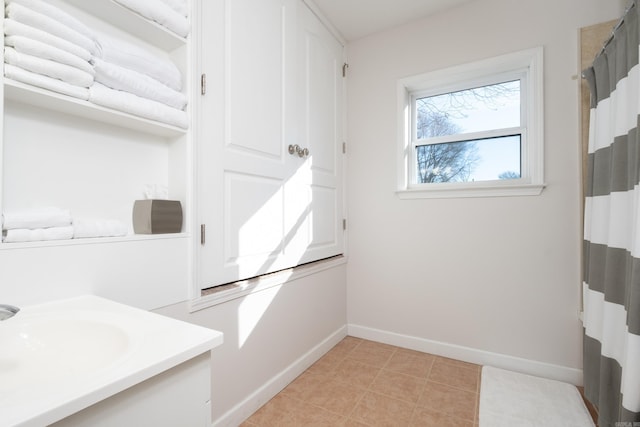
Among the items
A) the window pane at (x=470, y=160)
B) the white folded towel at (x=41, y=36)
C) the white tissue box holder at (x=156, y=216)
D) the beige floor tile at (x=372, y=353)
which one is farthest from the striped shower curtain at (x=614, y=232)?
the white folded towel at (x=41, y=36)

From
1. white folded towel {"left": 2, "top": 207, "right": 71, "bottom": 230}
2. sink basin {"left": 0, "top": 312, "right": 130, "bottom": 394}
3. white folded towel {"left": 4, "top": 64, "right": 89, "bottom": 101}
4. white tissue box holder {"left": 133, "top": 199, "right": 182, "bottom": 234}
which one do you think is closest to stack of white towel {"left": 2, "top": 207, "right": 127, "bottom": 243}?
white folded towel {"left": 2, "top": 207, "right": 71, "bottom": 230}

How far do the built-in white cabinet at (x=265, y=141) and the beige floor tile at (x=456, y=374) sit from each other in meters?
1.02

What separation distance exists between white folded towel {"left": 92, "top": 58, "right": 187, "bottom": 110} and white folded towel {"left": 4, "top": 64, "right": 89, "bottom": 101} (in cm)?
8

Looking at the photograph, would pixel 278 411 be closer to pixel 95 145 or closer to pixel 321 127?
pixel 95 145

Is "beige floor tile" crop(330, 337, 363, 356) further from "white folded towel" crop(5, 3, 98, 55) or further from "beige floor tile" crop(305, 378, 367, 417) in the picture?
"white folded towel" crop(5, 3, 98, 55)

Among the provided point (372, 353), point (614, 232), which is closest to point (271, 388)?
point (372, 353)

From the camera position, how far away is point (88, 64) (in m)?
0.91

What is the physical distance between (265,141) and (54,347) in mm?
1189

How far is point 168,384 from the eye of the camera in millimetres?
560

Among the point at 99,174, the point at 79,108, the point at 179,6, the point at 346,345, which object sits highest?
the point at 179,6

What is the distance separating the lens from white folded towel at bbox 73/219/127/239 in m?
0.92

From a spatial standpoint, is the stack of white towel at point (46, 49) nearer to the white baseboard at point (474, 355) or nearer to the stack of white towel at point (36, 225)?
the stack of white towel at point (36, 225)

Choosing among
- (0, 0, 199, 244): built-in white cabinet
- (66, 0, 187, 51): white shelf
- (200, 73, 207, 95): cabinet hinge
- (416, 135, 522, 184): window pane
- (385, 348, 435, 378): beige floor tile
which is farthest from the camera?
(416, 135, 522, 184): window pane

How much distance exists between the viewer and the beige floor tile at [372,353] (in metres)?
2.06
